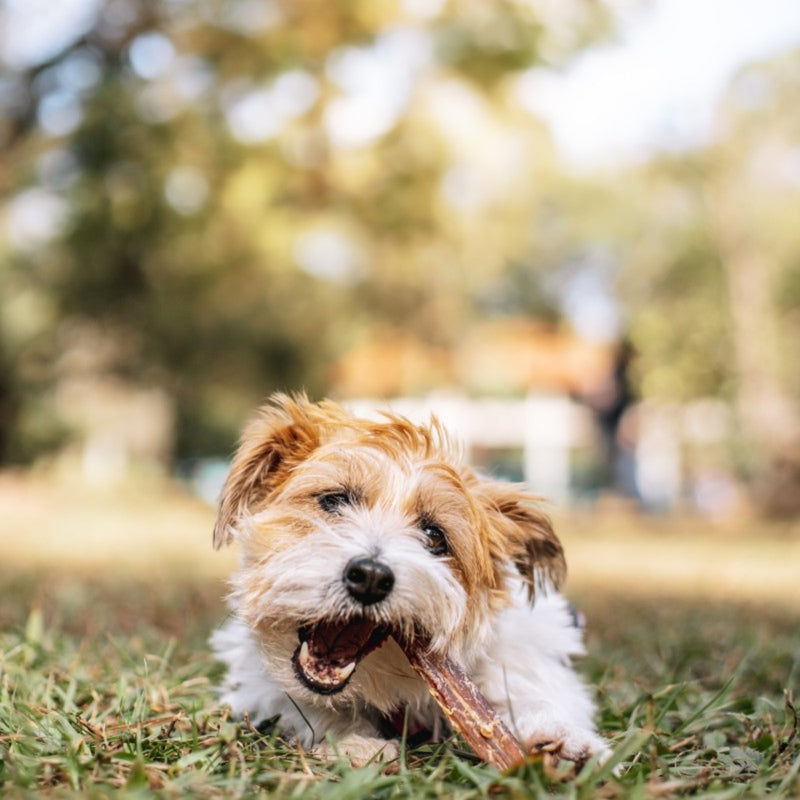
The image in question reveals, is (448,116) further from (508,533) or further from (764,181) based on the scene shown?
(508,533)

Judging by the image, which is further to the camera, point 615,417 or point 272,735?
point 615,417

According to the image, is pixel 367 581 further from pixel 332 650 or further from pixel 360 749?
pixel 360 749

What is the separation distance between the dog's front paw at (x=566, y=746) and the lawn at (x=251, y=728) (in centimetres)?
10

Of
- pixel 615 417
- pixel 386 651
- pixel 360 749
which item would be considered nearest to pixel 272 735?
pixel 360 749

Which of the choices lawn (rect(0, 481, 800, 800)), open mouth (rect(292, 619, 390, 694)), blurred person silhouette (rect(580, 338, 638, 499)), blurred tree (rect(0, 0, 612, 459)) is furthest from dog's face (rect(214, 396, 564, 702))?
blurred person silhouette (rect(580, 338, 638, 499))

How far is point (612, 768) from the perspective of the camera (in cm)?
257

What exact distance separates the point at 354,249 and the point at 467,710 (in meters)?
17.6

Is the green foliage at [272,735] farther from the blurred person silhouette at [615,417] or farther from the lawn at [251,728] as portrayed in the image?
the blurred person silhouette at [615,417]

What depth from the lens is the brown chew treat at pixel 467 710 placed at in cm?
277

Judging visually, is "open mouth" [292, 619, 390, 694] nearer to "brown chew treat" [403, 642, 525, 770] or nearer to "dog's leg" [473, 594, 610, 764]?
"brown chew treat" [403, 642, 525, 770]

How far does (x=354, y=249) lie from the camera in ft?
65.5

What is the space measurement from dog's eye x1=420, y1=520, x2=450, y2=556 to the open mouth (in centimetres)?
39

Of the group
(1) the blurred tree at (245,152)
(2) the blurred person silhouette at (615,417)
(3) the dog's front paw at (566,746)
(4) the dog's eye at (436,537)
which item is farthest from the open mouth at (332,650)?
(2) the blurred person silhouette at (615,417)

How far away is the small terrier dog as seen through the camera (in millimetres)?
2930
